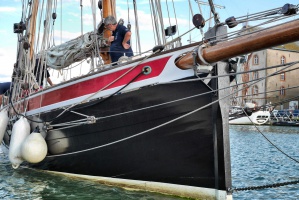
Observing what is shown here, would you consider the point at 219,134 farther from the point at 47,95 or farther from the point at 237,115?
the point at 47,95

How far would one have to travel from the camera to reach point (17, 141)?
32.9ft

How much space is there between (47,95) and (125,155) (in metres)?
3.00

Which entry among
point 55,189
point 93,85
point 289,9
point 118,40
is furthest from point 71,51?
point 289,9

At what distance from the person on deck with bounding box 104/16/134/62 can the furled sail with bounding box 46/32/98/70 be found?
52cm

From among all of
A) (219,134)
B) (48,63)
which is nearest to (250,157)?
(48,63)

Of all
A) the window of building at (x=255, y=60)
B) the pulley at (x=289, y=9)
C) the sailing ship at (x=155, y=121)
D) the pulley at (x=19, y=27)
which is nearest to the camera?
the pulley at (x=289, y=9)

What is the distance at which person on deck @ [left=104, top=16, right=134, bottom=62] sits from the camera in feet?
33.8

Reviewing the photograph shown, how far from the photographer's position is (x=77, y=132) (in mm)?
9375

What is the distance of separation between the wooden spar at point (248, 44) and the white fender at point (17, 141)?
4886 mm

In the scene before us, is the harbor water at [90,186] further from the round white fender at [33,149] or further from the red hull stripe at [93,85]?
the red hull stripe at [93,85]

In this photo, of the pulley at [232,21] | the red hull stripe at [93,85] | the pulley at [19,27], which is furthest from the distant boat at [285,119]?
the pulley at [232,21]

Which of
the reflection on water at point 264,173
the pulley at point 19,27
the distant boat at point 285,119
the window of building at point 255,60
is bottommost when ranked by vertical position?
the distant boat at point 285,119

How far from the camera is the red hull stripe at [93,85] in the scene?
310 inches

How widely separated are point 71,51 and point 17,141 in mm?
3150
